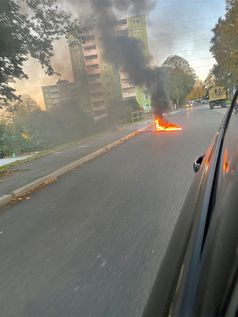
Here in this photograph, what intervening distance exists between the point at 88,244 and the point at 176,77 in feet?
203

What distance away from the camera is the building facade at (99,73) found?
15.5 m

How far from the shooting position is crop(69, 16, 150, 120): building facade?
51.0ft

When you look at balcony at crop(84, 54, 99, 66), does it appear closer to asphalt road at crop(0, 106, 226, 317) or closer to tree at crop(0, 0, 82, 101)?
tree at crop(0, 0, 82, 101)

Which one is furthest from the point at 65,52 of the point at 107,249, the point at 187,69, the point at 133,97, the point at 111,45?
the point at 187,69

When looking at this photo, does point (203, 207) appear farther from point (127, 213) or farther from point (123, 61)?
point (123, 61)

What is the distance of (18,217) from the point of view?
205 inches

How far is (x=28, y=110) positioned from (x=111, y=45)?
39.0ft

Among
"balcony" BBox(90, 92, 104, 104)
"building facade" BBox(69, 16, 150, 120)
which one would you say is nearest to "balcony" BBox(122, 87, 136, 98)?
"building facade" BBox(69, 16, 150, 120)

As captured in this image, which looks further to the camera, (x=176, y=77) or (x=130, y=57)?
(x=176, y=77)

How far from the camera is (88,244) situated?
3600mm

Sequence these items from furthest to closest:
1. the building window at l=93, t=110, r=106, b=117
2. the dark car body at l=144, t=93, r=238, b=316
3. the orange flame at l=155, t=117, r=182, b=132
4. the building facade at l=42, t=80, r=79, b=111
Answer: the building window at l=93, t=110, r=106, b=117, the orange flame at l=155, t=117, r=182, b=132, the building facade at l=42, t=80, r=79, b=111, the dark car body at l=144, t=93, r=238, b=316

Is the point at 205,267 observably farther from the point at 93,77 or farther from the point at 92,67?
the point at 93,77

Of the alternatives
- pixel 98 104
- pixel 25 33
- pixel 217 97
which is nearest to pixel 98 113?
pixel 98 104

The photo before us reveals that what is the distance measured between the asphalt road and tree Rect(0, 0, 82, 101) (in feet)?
16.6
